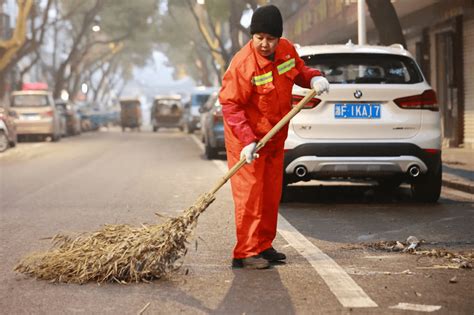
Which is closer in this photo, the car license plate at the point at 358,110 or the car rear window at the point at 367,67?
the car license plate at the point at 358,110

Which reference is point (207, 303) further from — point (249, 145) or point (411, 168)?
point (411, 168)

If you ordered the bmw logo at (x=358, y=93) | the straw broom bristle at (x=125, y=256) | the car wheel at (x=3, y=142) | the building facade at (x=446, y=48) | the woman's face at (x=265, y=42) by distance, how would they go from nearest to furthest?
1. the straw broom bristle at (x=125, y=256)
2. the woman's face at (x=265, y=42)
3. the bmw logo at (x=358, y=93)
4. the building facade at (x=446, y=48)
5. the car wheel at (x=3, y=142)

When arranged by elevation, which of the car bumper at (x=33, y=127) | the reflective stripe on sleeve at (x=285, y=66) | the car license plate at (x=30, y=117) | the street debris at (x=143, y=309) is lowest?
the car bumper at (x=33, y=127)

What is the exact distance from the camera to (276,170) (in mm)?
7023

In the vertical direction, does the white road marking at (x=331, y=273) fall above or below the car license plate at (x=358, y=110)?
below

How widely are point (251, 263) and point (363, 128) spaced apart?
3.60m

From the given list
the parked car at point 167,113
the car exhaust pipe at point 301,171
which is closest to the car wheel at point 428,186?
the car exhaust pipe at point 301,171

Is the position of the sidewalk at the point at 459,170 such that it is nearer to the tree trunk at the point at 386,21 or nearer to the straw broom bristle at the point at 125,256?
the tree trunk at the point at 386,21

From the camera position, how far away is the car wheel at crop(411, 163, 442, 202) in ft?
34.0

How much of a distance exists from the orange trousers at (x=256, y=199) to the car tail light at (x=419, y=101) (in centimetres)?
332

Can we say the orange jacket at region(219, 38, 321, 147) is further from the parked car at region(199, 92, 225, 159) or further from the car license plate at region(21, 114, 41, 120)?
the car license plate at region(21, 114, 41, 120)

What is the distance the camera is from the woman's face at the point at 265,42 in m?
6.67

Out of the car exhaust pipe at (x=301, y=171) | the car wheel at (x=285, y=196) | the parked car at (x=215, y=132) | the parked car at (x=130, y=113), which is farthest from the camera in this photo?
the parked car at (x=130, y=113)

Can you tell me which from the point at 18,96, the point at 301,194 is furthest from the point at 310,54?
the point at 18,96
